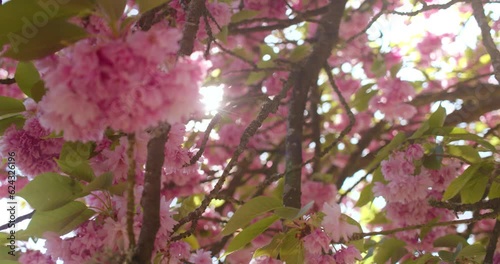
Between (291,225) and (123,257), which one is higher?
(291,225)

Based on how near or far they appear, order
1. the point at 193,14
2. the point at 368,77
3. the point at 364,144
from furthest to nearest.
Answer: the point at 368,77, the point at 364,144, the point at 193,14

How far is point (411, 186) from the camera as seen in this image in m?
2.03

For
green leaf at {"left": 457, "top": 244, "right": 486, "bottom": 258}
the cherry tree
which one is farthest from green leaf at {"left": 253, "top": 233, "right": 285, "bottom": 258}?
green leaf at {"left": 457, "top": 244, "right": 486, "bottom": 258}

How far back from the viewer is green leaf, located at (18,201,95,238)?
1310mm

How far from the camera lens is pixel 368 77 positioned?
4277mm

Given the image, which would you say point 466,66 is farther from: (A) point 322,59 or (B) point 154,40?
(B) point 154,40

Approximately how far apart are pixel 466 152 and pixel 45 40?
153 cm

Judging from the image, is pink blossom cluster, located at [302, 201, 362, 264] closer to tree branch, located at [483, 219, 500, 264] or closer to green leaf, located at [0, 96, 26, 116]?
tree branch, located at [483, 219, 500, 264]

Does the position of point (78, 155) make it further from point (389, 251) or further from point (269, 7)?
point (269, 7)

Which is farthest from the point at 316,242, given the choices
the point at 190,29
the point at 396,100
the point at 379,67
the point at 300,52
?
the point at 379,67

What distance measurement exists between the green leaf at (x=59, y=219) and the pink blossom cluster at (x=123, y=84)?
41 centimetres

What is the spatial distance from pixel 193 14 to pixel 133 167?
0.54m

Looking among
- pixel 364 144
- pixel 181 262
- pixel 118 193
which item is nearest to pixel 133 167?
pixel 118 193

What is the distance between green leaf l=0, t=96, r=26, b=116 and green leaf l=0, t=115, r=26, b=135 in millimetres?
24
